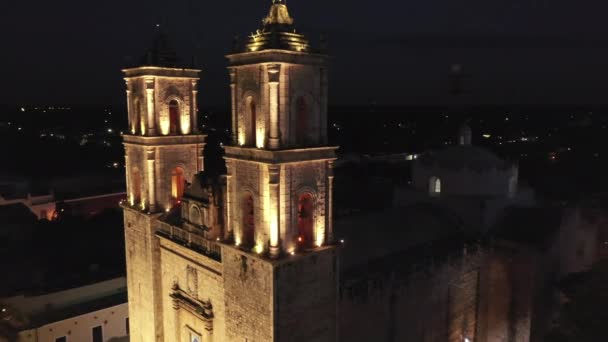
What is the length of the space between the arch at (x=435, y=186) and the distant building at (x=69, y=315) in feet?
59.1

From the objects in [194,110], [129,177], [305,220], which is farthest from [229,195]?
[129,177]

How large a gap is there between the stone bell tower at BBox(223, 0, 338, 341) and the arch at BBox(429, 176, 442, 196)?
1325 cm

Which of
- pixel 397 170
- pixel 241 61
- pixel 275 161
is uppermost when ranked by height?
pixel 241 61

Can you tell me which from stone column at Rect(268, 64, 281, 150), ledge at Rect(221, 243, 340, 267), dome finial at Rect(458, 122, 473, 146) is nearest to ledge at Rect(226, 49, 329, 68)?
stone column at Rect(268, 64, 281, 150)

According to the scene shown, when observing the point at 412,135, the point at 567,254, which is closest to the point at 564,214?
the point at 567,254

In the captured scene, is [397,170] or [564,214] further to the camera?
[397,170]

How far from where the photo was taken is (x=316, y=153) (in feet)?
53.0

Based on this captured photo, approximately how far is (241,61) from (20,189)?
153ft

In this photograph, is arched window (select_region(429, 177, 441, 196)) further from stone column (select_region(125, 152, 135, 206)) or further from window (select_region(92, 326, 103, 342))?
window (select_region(92, 326, 103, 342))

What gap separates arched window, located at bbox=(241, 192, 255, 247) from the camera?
1653 centimetres

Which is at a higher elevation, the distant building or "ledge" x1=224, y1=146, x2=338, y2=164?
"ledge" x1=224, y1=146, x2=338, y2=164

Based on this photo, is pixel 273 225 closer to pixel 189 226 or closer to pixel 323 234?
pixel 323 234

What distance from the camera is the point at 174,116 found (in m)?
22.4

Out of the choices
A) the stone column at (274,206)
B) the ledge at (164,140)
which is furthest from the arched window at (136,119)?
the stone column at (274,206)
